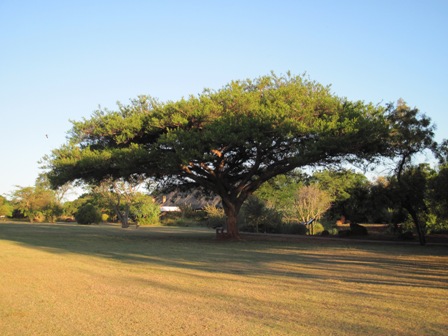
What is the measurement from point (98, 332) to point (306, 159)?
18885 mm

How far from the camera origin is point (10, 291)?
28.7 ft

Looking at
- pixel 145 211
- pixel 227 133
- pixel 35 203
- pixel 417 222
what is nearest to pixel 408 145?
pixel 417 222

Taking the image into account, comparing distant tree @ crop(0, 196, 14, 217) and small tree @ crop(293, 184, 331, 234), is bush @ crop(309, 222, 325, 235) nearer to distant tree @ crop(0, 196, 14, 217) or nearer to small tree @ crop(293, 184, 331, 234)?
small tree @ crop(293, 184, 331, 234)

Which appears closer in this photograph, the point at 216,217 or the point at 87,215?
the point at 216,217

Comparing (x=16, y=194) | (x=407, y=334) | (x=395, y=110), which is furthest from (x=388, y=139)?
(x=16, y=194)

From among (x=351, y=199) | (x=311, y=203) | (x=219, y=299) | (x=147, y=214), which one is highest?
(x=311, y=203)

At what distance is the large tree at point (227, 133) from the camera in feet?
76.3

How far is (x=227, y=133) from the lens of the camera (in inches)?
905

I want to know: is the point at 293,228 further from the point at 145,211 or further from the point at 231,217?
the point at 145,211

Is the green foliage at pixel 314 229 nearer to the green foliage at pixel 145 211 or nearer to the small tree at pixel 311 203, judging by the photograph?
the small tree at pixel 311 203

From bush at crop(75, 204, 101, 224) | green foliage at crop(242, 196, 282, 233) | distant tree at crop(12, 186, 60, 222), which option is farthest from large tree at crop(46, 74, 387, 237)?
distant tree at crop(12, 186, 60, 222)

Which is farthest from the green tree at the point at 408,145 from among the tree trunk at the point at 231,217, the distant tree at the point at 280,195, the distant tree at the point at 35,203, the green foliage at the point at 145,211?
the distant tree at the point at 35,203

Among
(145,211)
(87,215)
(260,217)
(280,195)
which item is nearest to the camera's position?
(260,217)

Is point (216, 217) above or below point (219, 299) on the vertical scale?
above
